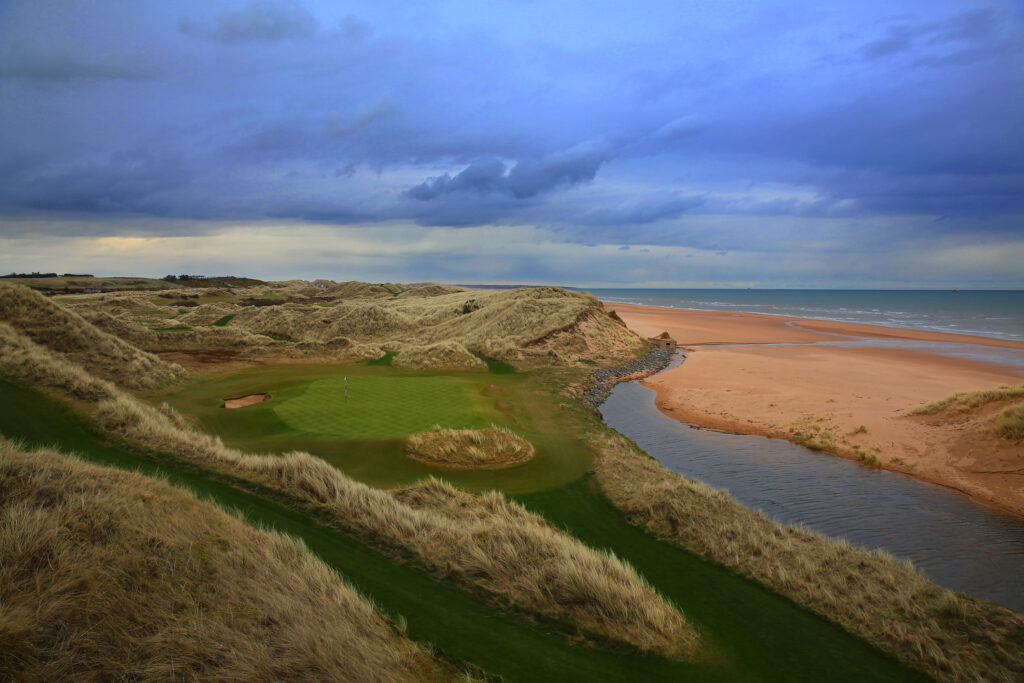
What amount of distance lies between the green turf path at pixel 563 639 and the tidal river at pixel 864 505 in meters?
4.64

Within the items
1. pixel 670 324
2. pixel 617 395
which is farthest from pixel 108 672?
pixel 670 324

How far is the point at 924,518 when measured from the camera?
1168 cm

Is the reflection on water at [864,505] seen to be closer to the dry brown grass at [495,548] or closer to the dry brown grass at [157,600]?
the dry brown grass at [495,548]

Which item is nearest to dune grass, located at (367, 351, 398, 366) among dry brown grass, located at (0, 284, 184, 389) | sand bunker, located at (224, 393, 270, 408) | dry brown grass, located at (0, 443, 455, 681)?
sand bunker, located at (224, 393, 270, 408)

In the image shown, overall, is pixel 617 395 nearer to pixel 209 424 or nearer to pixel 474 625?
pixel 209 424

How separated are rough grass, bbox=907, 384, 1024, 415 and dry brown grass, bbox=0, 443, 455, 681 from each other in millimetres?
20637

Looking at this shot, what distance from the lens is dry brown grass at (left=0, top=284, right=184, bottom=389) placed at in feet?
58.0

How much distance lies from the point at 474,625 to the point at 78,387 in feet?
39.1

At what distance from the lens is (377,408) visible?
1733cm

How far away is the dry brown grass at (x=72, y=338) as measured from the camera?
1767 cm

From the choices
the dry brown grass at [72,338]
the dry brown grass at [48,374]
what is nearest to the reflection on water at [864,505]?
the dry brown grass at [48,374]

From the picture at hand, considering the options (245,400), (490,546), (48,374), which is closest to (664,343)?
(245,400)

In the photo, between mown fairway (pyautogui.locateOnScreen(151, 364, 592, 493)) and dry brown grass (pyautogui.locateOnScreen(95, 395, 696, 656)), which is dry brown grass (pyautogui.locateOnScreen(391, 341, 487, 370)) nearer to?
mown fairway (pyautogui.locateOnScreen(151, 364, 592, 493))

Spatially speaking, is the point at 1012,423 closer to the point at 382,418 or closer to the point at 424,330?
the point at 382,418
